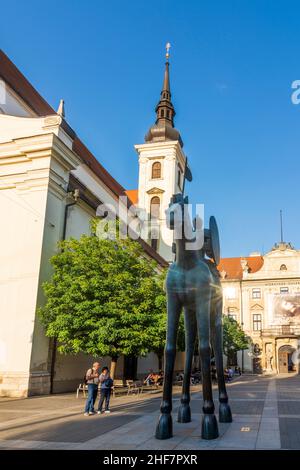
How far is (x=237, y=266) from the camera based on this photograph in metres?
69.9

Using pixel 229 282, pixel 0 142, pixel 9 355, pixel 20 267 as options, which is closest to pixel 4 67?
pixel 0 142

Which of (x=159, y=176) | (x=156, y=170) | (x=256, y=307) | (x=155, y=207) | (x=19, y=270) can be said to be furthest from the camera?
(x=256, y=307)

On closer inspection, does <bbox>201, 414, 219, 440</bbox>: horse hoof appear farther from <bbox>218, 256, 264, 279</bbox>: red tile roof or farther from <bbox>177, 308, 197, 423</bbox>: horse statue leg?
<bbox>218, 256, 264, 279</bbox>: red tile roof

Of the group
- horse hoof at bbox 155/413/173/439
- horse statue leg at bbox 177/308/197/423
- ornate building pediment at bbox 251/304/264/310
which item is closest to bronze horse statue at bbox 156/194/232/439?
horse hoof at bbox 155/413/173/439

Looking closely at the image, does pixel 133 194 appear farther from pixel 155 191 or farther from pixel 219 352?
pixel 219 352

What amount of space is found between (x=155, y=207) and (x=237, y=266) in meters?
26.4

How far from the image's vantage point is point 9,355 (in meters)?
18.2

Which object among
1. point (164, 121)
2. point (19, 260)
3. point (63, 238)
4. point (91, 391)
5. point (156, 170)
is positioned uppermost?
point (164, 121)

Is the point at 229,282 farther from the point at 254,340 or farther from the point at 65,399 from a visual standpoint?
the point at 65,399

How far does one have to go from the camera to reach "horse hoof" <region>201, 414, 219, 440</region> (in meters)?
7.80

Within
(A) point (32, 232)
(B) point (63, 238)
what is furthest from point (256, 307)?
(A) point (32, 232)

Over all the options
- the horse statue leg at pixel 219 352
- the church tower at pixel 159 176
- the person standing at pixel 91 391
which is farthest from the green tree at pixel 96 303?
the church tower at pixel 159 176

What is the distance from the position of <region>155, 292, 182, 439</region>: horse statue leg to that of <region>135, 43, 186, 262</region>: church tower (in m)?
37.2
